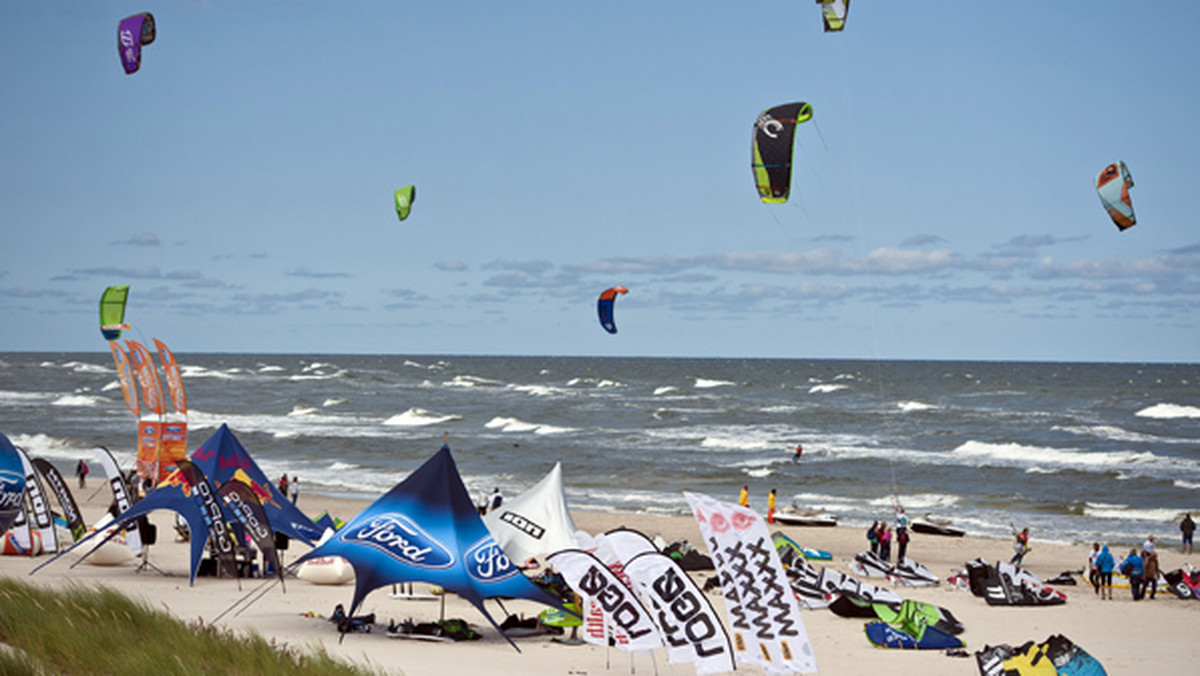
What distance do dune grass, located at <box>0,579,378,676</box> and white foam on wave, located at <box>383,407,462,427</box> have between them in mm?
47015

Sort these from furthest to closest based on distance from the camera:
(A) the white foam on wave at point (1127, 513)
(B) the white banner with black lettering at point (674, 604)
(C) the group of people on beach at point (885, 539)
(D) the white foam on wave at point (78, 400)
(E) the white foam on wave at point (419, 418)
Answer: (D) the white foam on wave at point (78, 400) → (E) the white foam on wave at point (419, 418) → (A) the white foam on wave at point (1127, 513) → (C) the group of people on beach at point (885, 539) → (B) the white banner with black lettering at point (674, 604)

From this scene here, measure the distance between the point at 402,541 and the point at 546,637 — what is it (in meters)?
2.14

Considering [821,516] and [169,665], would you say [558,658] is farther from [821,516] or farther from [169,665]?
[821,516]

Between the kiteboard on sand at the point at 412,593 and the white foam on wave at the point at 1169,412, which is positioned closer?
the kiteboard on sand at the point at 412,593

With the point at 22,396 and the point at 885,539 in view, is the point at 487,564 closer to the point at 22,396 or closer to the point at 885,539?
the point at 885,539

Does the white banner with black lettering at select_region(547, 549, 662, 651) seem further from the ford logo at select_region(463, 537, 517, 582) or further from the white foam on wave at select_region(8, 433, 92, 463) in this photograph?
the white foam on wave at select_region(8, 433, 92, 463)

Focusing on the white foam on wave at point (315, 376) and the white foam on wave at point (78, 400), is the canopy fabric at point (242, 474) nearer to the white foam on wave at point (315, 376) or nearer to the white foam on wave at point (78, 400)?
the white foam on wave at point (78, 400)

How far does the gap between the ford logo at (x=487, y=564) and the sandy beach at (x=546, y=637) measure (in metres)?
0.79

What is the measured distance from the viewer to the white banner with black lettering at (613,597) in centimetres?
1010

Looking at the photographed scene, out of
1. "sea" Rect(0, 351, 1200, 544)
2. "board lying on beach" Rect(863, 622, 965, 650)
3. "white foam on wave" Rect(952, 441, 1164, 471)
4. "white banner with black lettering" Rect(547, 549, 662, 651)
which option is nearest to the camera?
"white banner with black lettering" Rect(547, 549, 662, 651)

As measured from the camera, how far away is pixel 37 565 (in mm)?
15602

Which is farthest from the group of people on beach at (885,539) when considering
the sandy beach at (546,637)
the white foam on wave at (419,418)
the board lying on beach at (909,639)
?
the white foam on wave at (419,418)

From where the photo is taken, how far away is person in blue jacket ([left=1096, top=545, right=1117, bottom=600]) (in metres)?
17.2

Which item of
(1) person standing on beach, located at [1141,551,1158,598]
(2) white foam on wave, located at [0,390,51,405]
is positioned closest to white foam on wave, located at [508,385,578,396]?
(2) white foam on wave, located at [0,390,51,405]
